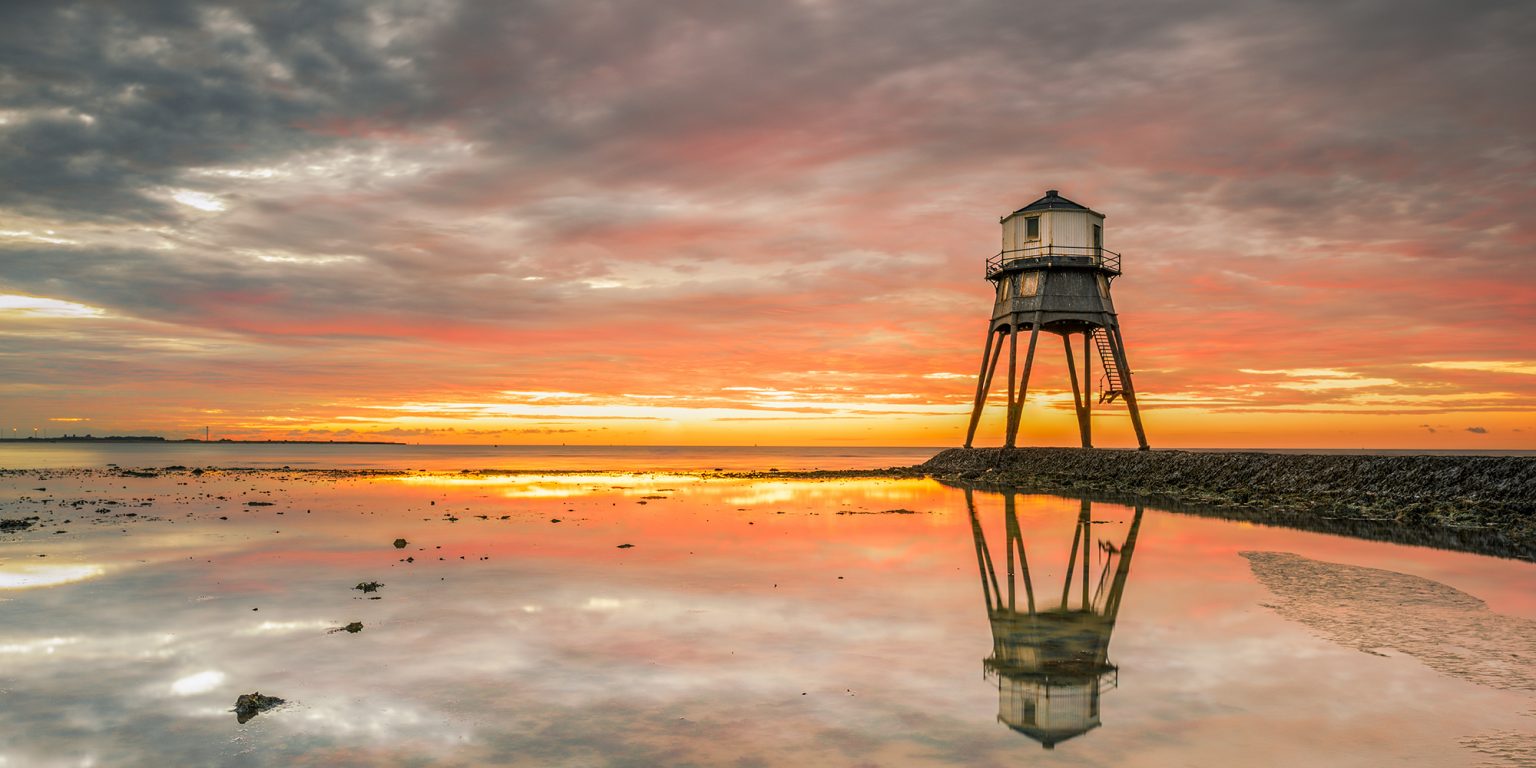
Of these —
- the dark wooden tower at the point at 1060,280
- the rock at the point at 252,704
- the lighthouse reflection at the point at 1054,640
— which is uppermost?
the dark wooden tower at the point at 1060,280

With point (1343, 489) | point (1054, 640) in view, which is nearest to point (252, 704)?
point (1054, 640)

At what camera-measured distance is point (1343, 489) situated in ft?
106

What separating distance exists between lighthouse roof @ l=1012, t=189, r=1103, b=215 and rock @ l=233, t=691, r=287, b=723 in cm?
4486

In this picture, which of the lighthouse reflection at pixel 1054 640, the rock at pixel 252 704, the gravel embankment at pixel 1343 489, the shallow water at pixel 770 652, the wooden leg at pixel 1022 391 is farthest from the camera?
the wooden leg at pixel 1022 391

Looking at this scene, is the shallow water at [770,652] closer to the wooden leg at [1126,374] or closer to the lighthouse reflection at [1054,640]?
the lighthouse reflection at [1054,640]

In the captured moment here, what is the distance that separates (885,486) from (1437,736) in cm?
4205

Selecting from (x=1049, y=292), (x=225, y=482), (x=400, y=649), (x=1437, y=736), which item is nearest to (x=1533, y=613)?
(x=1437, y=736)

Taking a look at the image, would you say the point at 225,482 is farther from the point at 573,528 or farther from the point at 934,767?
the point at 934,767

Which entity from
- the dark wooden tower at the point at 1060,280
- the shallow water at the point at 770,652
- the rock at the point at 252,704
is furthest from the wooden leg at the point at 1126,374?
the rock at the point at 252,704

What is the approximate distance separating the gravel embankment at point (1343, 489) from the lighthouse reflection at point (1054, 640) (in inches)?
416

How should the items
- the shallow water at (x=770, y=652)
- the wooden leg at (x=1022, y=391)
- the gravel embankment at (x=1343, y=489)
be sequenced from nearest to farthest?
the shallow water at (x=770, y=652) < the gravel embankment at (x=1343, y=489) < the wooden leg at (x=1022, y=391)

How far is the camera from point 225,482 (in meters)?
55.1

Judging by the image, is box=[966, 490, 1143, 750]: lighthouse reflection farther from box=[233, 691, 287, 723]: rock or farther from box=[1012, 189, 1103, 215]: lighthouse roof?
box=[1012, 189, 1103, 215]: lighthouse roof

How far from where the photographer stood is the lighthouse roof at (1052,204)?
4650 cm
